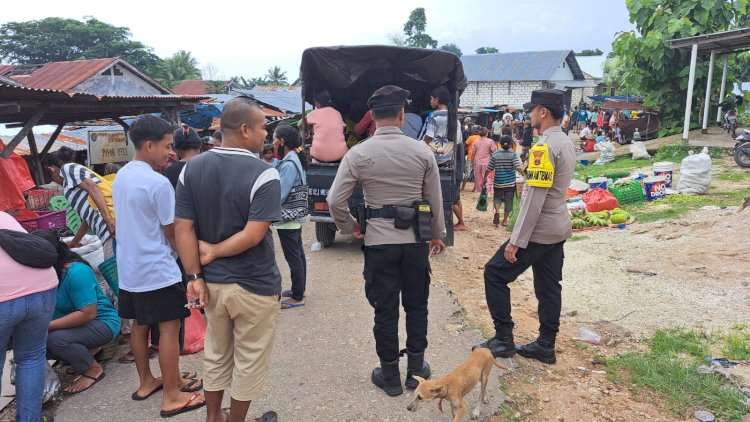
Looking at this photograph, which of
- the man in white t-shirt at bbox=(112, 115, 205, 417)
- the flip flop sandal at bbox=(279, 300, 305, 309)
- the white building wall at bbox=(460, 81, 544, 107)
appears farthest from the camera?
the white building wall at bbox=(460, 81, 544, 107)

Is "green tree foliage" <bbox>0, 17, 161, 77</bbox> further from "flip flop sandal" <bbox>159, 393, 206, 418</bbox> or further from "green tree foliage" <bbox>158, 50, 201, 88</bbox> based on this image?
"flip flop sandal" <bbox>159, 393, 206, 418</bbox>

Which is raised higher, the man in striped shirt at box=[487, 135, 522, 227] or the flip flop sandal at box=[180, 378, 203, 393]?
the man in striped shirt at box=[487, 135, 522, 227]

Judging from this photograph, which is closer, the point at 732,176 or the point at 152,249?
the point at 152,249

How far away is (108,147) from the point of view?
9.88 m

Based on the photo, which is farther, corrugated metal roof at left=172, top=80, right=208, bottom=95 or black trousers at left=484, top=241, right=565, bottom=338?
corrugated metal roof at left=172, top=80, right=208, bottom=95

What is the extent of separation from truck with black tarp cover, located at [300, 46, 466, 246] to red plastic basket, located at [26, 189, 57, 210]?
13.9ft

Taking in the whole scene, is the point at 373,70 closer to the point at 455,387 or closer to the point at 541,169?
the point at 541,169

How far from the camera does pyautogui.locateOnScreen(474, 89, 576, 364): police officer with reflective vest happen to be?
11.4 feet

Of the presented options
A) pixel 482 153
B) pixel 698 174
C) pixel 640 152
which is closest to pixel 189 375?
pixel 482 153

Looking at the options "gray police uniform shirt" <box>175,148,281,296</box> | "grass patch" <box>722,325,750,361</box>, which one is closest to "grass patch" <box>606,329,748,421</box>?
"grass patch" <box>722,325,750,361</box>

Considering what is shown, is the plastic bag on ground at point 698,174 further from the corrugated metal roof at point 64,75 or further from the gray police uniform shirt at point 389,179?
the corrugated metal roof at point 64,75

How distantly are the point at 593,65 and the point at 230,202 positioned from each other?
2354 inches

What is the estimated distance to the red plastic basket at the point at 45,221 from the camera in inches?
240

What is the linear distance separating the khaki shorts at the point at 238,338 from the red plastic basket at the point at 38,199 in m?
6.54
